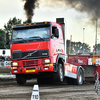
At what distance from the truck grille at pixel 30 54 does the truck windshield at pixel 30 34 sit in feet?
1.93

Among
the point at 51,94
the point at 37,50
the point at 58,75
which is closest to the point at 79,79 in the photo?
the point at 58,75

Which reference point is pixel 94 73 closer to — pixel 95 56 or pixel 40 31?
pixel 95 56

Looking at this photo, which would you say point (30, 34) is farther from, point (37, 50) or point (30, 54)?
point (30, 54)

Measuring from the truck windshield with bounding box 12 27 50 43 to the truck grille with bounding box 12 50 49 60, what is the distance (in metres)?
0.59

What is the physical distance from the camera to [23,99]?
9391 mm

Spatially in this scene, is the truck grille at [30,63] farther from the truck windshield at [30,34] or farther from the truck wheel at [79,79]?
the truck wheel at [79,79]

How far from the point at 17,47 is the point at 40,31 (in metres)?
1.38

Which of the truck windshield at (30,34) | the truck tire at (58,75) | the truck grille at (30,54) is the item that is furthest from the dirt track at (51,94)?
the truck windshield at (30,34)

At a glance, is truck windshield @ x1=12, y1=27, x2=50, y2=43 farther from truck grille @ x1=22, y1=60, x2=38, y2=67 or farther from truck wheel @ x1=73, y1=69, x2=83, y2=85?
truck wheel @ x1=73, y1=69, x2=83, y2=85

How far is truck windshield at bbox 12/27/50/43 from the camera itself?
1332 cm

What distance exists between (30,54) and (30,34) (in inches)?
38.3

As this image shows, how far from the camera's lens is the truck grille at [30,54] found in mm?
13258

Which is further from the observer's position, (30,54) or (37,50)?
(30,54)

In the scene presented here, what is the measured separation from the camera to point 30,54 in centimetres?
1348
